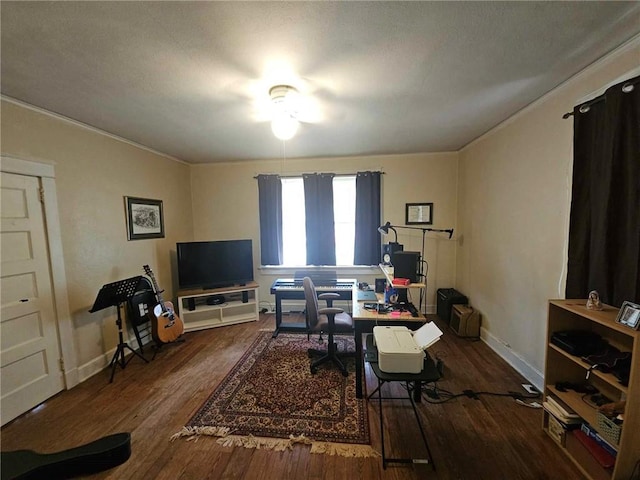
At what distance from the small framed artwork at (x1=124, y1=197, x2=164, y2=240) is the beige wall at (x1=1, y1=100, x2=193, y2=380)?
0.08m

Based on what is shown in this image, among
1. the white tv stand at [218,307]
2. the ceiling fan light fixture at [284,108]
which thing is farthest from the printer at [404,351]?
the white tv stand at [218,307]

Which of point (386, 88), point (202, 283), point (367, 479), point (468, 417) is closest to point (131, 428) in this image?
point (367, 479)

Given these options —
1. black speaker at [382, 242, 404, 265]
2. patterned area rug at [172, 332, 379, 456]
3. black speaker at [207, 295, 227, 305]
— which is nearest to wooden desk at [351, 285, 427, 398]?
patterned area rug at [172, 332, 379, 456]

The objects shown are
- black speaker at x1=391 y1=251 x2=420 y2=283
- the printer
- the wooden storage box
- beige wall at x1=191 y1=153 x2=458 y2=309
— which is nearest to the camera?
the printer

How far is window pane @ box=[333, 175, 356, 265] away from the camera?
437 centimetres

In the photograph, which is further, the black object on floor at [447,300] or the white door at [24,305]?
the black object on floor at [447,300]

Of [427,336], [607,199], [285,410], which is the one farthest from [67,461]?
[607,199]

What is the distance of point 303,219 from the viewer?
14.7ft

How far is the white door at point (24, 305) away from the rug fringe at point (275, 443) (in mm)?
1460

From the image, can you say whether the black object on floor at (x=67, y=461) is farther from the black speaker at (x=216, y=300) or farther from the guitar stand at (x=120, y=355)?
the black speaker at (x=216, y=300)

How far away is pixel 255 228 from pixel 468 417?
3784 mm

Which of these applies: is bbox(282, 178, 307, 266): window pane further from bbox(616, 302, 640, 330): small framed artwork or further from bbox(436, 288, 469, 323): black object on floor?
bbox(616, 302, 640, 330): small framed artwork

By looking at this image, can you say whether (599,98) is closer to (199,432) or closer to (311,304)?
(311,304)

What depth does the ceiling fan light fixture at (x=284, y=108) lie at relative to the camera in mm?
1972
